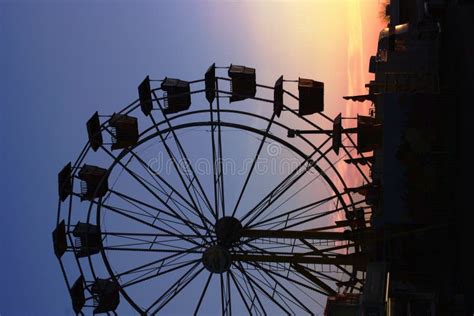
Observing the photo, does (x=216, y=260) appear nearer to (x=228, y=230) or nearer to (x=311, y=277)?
(x=228, y=230)

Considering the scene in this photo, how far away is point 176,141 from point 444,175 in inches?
426

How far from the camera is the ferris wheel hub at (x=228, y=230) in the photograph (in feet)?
70.8

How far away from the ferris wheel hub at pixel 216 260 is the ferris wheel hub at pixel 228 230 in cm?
55

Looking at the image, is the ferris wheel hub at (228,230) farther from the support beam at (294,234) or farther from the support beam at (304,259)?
the support beam at (304,259)

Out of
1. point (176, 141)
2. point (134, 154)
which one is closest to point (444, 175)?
point (176, 141)

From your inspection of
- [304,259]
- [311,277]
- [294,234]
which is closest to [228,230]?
[294,234]

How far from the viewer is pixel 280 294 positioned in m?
21.6

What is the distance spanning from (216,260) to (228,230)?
55.7 inches

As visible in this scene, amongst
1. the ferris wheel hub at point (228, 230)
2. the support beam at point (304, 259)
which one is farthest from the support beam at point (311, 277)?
the ferris wheel hub at point (228, 230)

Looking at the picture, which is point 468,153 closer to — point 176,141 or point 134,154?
point 176,141

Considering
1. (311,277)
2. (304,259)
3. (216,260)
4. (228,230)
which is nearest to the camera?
(216,260)

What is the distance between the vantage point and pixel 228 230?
71.4ft

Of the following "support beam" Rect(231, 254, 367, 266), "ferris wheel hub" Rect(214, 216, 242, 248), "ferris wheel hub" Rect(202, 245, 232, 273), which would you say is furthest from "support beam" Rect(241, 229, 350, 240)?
"ferris wheel hub" Rect(202, 245, 232, 273)

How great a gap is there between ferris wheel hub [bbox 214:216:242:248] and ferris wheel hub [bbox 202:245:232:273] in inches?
21.8
